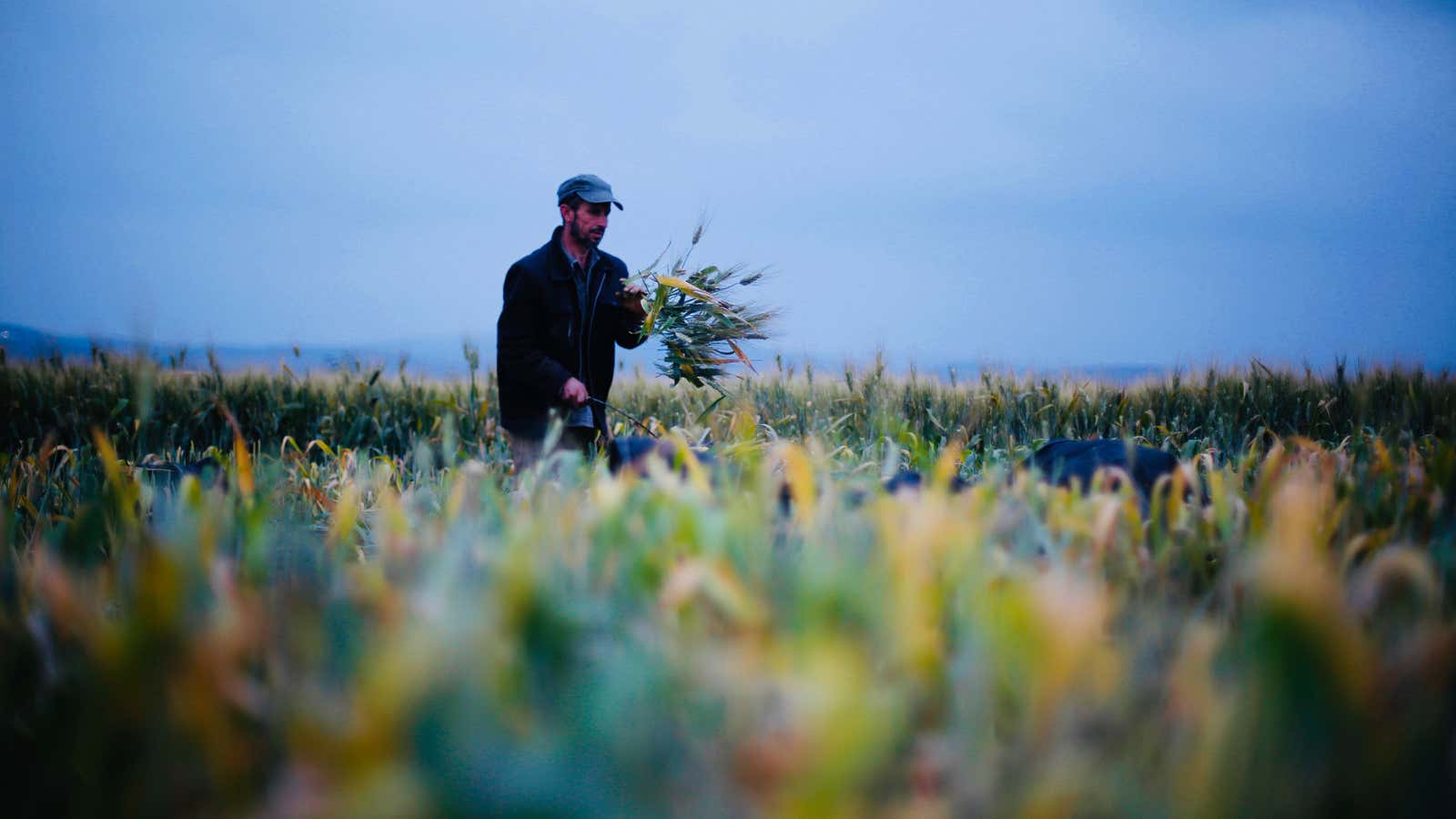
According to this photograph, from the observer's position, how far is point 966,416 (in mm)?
6430

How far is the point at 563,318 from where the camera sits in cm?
504

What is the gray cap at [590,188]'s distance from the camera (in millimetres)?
4836

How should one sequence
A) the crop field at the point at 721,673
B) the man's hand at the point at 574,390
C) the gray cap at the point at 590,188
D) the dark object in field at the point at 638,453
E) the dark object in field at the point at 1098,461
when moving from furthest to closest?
the gray cap at the point at 590,188, the man's hand at the point at 574,390, the dark object in field at the point at 1098,461, the dark object in field at the point at 638,453, the crop field at the point at 721,673

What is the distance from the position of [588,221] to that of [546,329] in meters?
0.68

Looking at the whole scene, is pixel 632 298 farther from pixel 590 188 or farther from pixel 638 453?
pixel 638 453

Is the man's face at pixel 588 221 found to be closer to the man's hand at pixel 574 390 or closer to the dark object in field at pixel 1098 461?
the man's hand at pixel 574 390

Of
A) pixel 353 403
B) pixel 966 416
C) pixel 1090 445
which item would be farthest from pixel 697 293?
pixel 353 403

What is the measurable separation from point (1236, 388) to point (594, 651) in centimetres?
744

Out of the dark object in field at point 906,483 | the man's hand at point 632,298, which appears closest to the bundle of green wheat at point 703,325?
the man's hand at point 632,298

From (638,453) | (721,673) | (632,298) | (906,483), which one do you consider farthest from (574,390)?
(721,673)

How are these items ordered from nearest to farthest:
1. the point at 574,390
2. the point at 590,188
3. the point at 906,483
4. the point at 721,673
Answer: the point at 721,673, the point at 906,483, the point at 574,390, the point at 590,188

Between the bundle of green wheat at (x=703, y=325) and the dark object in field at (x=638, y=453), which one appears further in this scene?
the bundle of green wheat at (x=703, y=325)

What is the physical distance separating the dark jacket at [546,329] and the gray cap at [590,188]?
0.34 meters

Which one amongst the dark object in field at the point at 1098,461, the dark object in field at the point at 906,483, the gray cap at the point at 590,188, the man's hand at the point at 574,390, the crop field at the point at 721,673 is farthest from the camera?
the gray cap at the point at 590,188
